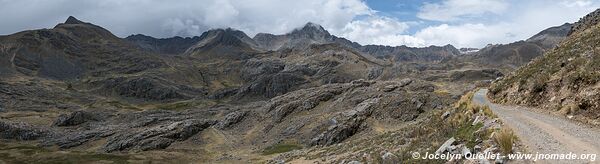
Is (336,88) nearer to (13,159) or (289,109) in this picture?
(289,109)

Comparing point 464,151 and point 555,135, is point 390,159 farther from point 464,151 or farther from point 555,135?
point 555,135

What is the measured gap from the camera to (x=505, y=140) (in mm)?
18625

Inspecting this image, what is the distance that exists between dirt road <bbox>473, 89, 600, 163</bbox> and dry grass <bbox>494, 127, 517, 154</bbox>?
0.83 metres

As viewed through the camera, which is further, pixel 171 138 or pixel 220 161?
pixel 171 138

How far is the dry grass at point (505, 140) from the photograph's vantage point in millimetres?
18484

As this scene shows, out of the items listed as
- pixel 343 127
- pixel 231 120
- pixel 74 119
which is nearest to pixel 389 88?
pixel 343 127

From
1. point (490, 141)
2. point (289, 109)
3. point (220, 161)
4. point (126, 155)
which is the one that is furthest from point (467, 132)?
point (289, 109)

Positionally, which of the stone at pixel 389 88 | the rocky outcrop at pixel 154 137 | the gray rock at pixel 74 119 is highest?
the stone at pixel 389 88

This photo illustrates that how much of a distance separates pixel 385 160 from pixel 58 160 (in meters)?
82.3

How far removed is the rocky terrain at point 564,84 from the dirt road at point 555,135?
130cm

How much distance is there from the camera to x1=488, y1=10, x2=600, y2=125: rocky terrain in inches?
1032

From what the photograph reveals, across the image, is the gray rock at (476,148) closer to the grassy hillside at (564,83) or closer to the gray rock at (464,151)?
the gray rock at (464,151)

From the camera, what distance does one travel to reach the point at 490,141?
2017 cm

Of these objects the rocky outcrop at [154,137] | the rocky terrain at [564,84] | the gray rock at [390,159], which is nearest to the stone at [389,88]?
the rocky outcrop at [154,137]
